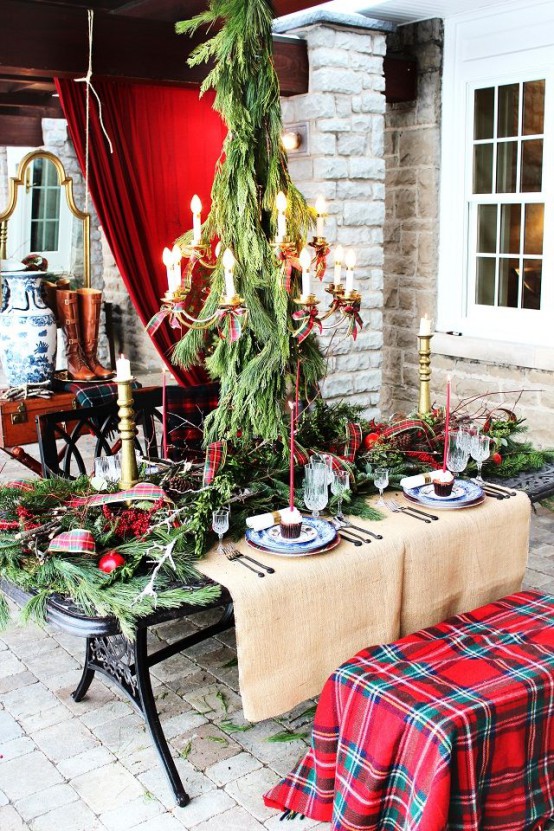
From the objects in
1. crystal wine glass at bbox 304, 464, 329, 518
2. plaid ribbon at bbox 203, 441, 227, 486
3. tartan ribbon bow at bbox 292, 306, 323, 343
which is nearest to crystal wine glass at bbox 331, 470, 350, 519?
crystal wine glass at bbox 304, 464, 329, 518

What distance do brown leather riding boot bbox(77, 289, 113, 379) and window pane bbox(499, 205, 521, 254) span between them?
2568mm

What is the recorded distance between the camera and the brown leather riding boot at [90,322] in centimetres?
546

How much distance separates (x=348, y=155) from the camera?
16.8ft

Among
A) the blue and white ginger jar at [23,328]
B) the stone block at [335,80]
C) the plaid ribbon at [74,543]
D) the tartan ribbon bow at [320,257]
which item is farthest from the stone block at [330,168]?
the plaid ribbon at [74,543]

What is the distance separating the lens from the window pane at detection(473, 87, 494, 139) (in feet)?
18.0

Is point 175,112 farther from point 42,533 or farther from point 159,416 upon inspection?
point 42,533

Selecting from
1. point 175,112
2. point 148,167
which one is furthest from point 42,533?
point 175,112

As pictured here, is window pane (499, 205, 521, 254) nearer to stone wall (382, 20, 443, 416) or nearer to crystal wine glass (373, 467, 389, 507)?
stone wall (382, 20, 443, 416)

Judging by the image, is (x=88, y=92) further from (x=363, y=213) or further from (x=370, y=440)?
(x=370, y=440)

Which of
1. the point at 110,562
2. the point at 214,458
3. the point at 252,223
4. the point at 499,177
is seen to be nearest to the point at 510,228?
the point at 499,177

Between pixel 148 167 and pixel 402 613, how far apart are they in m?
3.15

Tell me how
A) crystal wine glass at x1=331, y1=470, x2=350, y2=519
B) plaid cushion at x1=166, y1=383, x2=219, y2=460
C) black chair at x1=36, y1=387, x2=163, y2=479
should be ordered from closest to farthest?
crystal wine glass at x1=331, y1=470, x2=350, y2=519
black chair at x1=36, y1=387, x2=163, y2=479
plaid cushion at x1=166, y1=383, x2=219, y2=460

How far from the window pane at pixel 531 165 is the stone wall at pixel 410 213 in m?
0.60

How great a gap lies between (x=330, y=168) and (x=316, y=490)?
2.78 m
